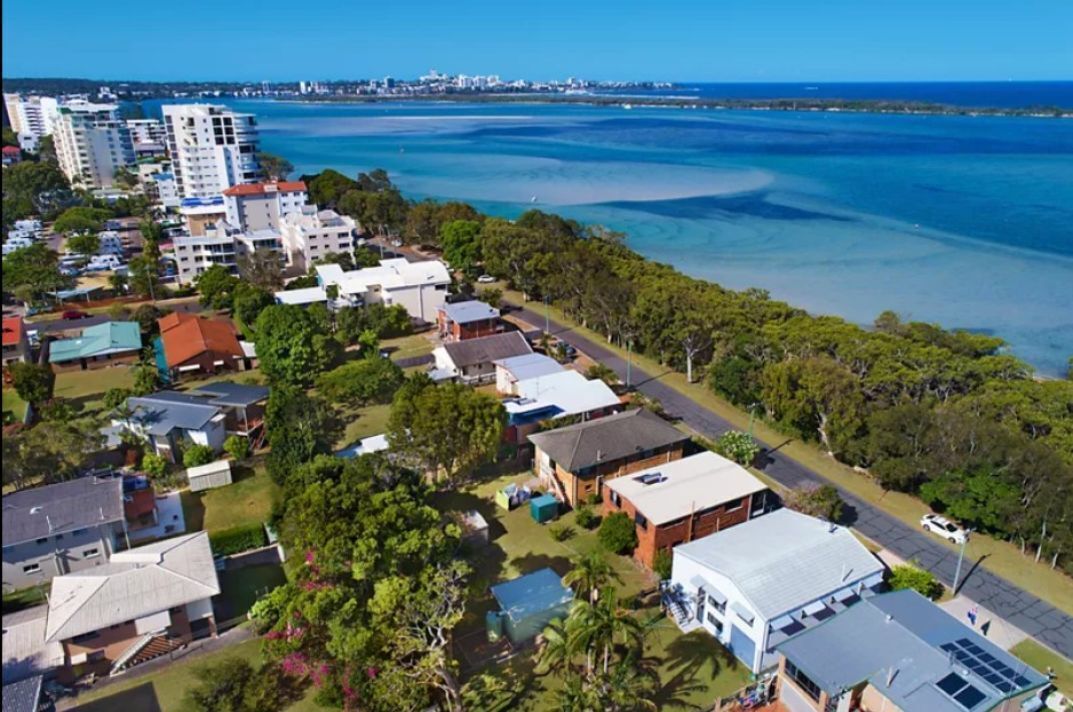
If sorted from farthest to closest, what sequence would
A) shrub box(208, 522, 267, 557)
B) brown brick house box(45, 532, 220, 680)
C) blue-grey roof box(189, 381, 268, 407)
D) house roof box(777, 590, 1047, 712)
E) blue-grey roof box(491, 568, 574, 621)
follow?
blue-grey roof box(189, 381, 268, 407), shrub box(208, 522, 267, 557), blue-grey roof box(491, 568, 574, 621), brown brick house box(45, 532, 220, 680), house roof box(777, 590, 1047, 712)

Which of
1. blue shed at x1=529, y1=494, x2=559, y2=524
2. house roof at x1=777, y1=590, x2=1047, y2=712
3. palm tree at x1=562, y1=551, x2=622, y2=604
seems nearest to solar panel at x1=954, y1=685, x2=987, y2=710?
house roof at x1=777, y1=590, x2=1047, y2=712

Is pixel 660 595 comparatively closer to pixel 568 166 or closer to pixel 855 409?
pixel 855 409

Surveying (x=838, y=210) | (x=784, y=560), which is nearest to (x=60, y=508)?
(x=784, y=560)

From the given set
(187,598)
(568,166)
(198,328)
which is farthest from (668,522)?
(568,166)

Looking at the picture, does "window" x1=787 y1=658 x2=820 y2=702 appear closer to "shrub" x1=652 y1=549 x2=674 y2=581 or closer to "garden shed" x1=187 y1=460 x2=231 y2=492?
"shrub" x1=652 y1=549 x2=674 y2=581

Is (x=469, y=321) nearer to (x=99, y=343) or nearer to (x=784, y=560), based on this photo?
(x=99, y=343)

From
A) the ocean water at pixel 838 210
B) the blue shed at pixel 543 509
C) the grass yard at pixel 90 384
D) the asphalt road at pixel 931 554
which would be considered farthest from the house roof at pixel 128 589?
the ocean water at pixel 838 210
